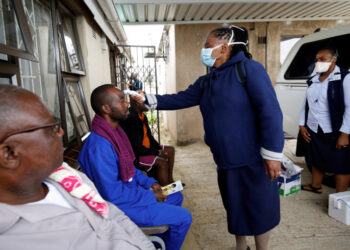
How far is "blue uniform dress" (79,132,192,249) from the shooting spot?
1.52 m

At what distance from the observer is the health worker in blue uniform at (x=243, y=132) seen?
5.41 ft

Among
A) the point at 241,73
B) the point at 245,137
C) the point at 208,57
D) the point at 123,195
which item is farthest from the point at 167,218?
the point at 208,57

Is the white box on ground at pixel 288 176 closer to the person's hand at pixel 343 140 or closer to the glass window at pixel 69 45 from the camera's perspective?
the person's hand at pixel 343 140

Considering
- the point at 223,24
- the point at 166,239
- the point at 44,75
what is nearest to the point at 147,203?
the point at 166,239

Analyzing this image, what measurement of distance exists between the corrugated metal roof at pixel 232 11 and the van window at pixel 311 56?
982 mm

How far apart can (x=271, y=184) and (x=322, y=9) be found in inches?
190

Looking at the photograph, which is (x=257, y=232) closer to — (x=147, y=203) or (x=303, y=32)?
(x=147, y=203)

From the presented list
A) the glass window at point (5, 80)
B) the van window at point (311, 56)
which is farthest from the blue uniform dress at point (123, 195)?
the van window at point (311, 56)

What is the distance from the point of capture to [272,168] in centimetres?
168

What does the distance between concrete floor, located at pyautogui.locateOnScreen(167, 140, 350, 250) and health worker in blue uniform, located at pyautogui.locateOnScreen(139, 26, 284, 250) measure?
0.61 metres

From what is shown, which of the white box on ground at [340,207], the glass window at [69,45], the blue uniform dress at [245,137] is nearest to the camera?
the blue uniform dress at [245,137]

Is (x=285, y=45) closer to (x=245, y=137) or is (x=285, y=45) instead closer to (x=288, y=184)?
(x=288, y=184)

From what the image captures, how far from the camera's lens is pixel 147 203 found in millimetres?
1612

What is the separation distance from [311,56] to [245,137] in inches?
116
